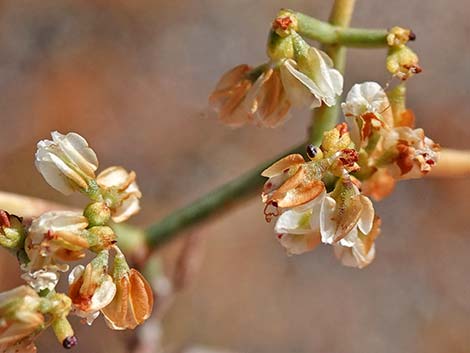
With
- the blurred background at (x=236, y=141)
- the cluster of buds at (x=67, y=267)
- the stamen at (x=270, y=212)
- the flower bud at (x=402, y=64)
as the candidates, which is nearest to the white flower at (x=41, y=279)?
the cluster of buds at (x=67, y=267)

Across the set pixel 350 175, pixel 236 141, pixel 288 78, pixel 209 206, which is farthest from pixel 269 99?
pixel 236 141

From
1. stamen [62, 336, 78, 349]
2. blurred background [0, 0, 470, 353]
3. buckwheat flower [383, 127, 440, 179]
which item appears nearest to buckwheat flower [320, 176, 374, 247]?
buckwheat flower [383, 127, 440, 179]

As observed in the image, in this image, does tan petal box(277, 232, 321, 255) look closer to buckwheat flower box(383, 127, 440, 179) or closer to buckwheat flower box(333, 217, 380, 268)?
buckwheat flower box(333, 217, 380, 268)

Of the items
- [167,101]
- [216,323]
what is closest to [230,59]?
[167,101]

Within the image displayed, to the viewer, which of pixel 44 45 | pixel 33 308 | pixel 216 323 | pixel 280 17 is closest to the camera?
pixel 33 308

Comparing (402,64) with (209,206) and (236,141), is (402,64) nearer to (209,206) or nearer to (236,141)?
(209,206)

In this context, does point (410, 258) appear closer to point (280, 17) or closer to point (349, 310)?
point (349, 310)

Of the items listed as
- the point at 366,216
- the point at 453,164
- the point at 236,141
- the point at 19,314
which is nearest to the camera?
the point at 19,314

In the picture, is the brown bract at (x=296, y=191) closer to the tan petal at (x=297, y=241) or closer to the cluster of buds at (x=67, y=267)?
the tan petal at (x=297, y=241)
